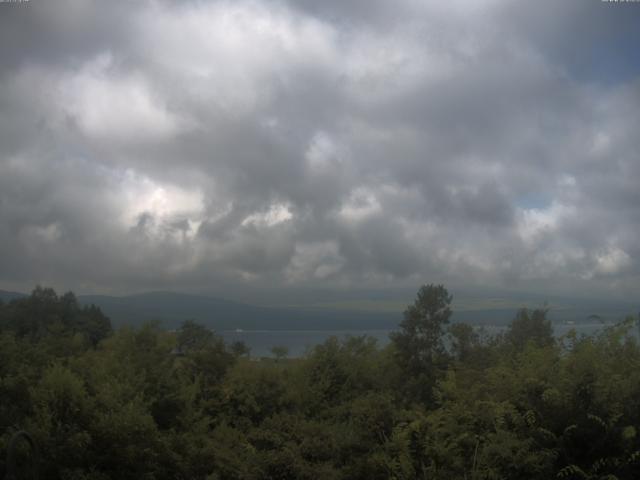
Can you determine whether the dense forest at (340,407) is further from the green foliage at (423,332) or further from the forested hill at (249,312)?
the forested hill at (249,312)

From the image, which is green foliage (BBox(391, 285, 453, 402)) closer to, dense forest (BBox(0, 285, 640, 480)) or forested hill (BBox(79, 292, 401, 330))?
dense forest (BBox(0, 285, 640, 480))

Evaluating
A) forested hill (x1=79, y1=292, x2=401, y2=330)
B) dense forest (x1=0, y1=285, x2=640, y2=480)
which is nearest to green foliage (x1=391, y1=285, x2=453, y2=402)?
dense forest (x1=0, y1=285, x2=640, y2=480)

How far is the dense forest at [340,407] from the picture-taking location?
366 inches

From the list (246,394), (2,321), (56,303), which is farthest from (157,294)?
(246,394)

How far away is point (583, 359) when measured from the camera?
9742 millimetres

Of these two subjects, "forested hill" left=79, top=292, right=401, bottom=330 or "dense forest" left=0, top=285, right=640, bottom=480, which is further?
"forested hill" left=79, top=292, right=401, bottom=330

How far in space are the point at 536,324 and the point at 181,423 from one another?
9.51 meters

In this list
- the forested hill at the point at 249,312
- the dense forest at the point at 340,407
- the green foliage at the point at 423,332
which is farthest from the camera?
the forested hill at the point at 249,312

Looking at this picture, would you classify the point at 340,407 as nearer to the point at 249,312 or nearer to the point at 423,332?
the point at 423,332

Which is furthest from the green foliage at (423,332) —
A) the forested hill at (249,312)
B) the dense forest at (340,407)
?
the forested hill at (249,312)

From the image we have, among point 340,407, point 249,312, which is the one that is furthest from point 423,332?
point 249,312

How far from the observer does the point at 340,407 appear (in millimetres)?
13664

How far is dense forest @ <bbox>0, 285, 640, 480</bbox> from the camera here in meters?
9.29

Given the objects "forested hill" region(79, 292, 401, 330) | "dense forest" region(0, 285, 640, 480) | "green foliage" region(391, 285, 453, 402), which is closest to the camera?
"dense forest" region(0, 285, 640, 480)
